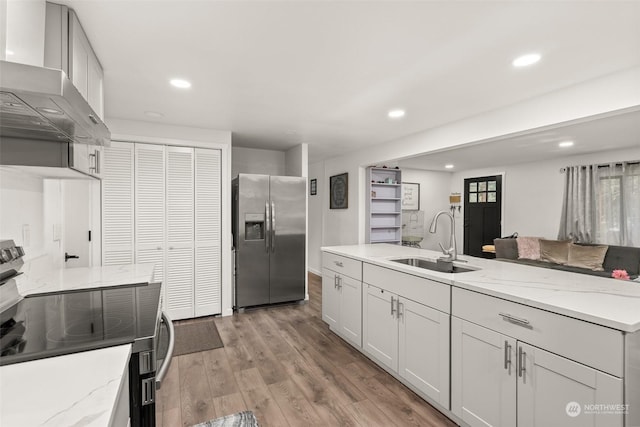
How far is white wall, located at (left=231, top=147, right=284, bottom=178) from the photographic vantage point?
494 cm

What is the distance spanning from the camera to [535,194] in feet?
19.7

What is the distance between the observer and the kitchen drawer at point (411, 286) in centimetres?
196

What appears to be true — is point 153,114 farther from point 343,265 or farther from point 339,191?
point 339,191

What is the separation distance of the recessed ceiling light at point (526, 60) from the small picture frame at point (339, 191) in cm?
337

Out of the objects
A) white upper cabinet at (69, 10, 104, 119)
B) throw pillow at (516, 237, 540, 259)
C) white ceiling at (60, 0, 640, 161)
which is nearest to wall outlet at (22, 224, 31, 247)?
white upper cabinet at (69, 10, 104, 119)

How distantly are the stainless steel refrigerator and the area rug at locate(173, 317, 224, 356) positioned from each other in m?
0.54

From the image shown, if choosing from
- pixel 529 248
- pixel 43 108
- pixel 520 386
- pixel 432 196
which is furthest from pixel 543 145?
pixel 43 108

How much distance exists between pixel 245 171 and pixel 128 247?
2.14 meters

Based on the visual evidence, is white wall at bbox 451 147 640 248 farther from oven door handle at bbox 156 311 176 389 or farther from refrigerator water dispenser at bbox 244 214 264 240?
oven door handle at bbox 156 311 176 389

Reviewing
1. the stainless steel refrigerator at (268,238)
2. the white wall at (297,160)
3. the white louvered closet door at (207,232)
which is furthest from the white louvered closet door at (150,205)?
the white wall at (297,160)

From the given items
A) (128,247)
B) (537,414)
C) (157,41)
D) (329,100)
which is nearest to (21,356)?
(157,41)

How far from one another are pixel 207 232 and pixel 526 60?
3412 mm

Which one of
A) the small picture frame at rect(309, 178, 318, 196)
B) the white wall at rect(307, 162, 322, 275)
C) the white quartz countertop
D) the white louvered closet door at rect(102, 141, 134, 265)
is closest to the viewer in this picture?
the white quartz countertop

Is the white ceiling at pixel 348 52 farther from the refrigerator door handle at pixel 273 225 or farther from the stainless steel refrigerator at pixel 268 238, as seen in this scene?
the refrigerator door handle at pixel 273 225
